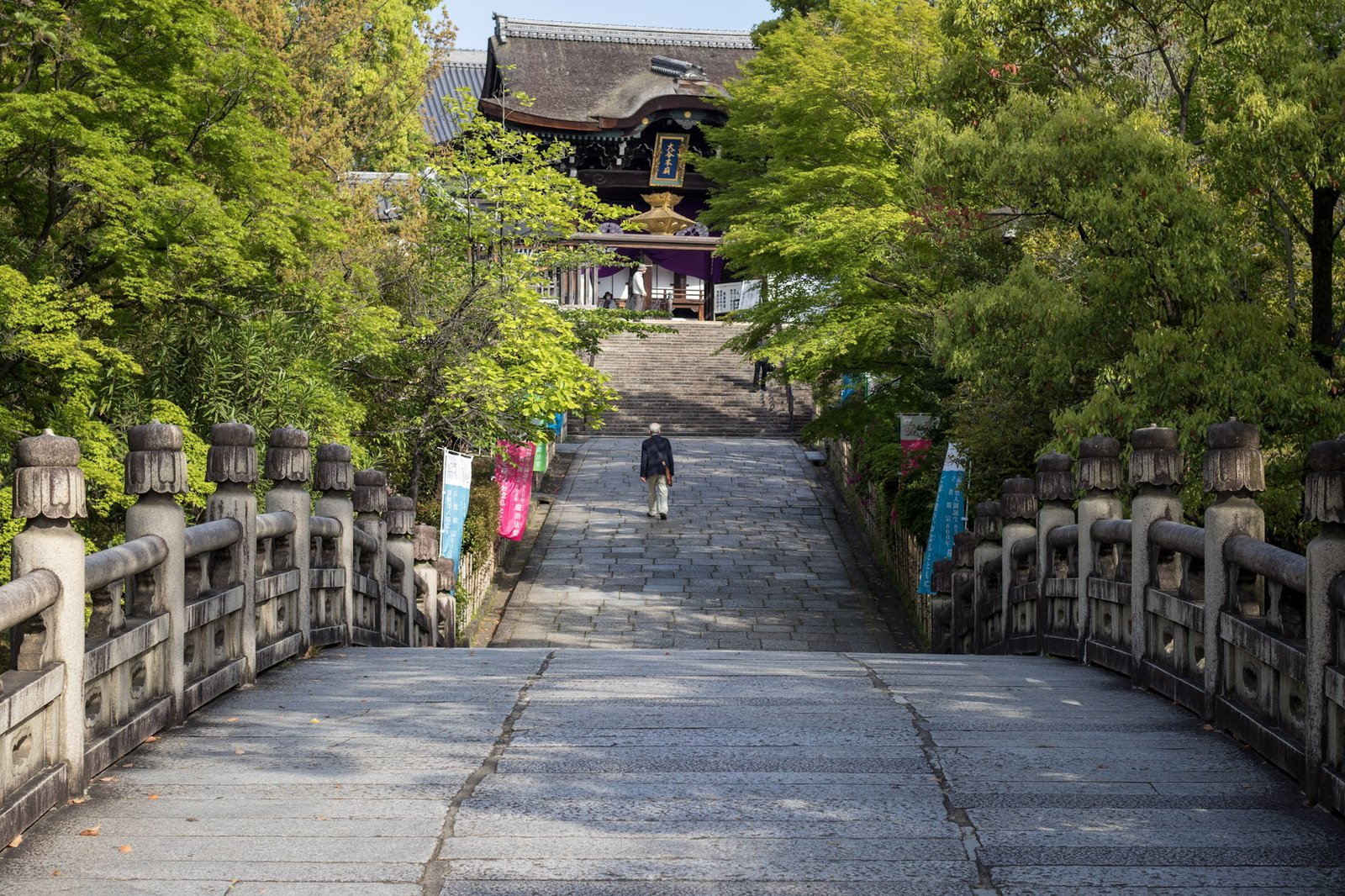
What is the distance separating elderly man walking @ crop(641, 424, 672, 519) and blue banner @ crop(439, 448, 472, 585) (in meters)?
6.34

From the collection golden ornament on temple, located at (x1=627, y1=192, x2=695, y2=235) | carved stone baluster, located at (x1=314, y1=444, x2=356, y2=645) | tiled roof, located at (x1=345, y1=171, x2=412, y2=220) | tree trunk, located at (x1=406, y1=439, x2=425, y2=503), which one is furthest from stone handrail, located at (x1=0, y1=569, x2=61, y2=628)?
golden ornament on temple, located at (x1=627, y1=192, x2=695, y2=235)

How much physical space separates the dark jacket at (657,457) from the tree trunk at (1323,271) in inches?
490

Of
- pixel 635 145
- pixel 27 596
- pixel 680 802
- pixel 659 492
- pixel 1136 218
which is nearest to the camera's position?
pixel 27 596

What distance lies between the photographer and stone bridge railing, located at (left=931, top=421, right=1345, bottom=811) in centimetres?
495

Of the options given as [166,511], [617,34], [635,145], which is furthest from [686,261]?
[166,511]

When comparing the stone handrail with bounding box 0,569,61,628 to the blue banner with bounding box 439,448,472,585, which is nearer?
the stone handrail with bounding box 0,569,61,628

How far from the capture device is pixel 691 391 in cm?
3616

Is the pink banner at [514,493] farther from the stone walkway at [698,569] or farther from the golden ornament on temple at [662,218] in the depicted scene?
the golden ornament on temple at [662,218]

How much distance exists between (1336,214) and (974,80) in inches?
133

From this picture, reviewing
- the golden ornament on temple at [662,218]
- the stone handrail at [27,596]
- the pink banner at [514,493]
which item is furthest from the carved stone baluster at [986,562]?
the golden ornament on temple at [662,218]

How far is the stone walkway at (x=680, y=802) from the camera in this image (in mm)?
4062

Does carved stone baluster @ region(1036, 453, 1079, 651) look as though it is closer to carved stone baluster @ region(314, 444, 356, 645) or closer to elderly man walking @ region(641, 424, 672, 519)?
carved stone baluster @ region(314, 444, 356, 645)

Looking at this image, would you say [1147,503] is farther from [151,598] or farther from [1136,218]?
[151,598]

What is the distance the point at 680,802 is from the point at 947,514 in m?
11.3
